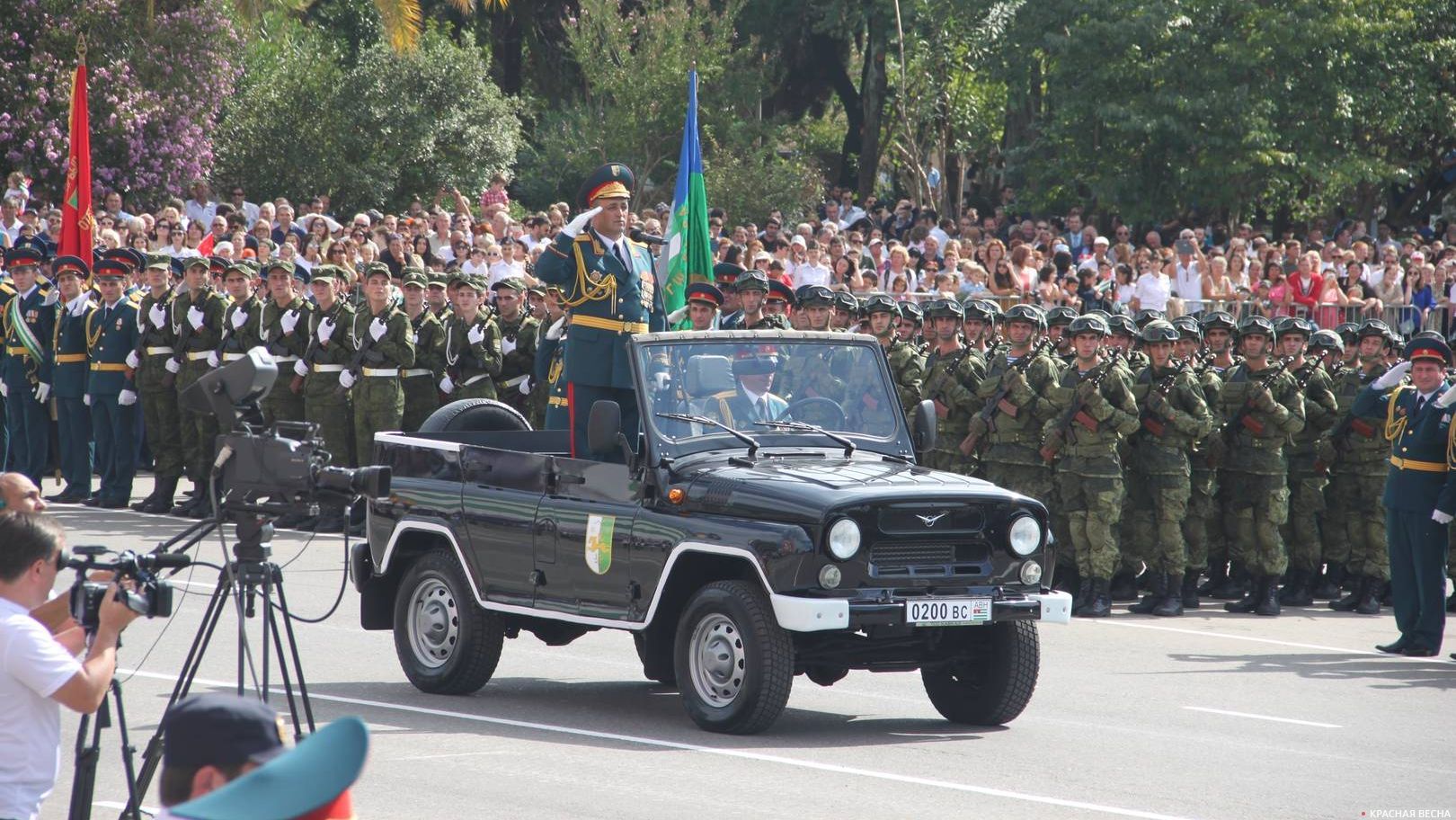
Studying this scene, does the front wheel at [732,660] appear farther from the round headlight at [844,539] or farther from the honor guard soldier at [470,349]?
the honor guard soldier at [470,349]

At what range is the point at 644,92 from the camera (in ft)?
122

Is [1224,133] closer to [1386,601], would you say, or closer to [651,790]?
[1386,601]

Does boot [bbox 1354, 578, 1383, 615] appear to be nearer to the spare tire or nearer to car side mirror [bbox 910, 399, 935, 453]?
car side mirror [bbox 910, 399, 935, 453]

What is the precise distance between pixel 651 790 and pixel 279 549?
27.9ft

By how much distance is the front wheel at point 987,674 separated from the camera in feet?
32.0

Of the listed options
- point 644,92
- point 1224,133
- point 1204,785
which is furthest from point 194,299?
point 644,92

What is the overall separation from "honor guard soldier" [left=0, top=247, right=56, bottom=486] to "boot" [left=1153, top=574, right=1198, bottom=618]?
36.8ft

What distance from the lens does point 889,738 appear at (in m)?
9.74

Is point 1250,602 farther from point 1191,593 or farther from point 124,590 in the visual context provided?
point 124,590

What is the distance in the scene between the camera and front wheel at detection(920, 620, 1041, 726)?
32.0ft

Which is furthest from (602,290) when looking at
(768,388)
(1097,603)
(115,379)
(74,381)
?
(74,381)

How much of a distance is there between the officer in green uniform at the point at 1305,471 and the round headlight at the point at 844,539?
7130 millimetres

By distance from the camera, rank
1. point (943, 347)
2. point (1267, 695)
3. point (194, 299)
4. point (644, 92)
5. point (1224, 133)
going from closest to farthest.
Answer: point (1267, 695) < point (943, 347) < point (194, 299) < point (1224, 133) < point (644, 92)

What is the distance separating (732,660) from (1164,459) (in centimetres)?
632
